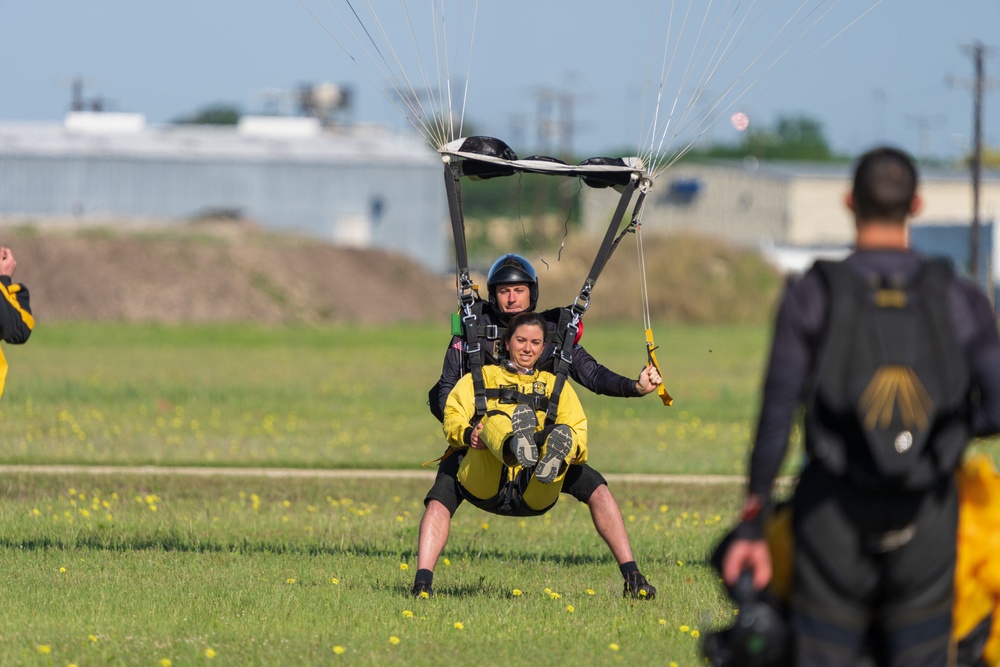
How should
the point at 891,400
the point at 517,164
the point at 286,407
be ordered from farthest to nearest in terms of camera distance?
the point at 286,407 < the point at 517,164 < the point at 891,400

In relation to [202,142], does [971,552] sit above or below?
below

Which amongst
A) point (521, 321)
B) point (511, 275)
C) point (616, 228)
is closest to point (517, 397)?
point (521, 321)

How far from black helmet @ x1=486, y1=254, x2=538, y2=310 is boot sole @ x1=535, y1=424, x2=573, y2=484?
3.54ft

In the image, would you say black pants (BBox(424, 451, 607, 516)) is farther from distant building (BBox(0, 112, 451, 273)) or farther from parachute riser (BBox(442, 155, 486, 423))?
distant building (BBox(0, 112, 451, 273))

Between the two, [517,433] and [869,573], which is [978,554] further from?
[517,433]

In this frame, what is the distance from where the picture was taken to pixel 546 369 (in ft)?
27.0

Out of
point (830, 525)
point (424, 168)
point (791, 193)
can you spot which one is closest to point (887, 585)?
Result: point (830, 525)

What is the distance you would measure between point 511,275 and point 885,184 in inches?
155

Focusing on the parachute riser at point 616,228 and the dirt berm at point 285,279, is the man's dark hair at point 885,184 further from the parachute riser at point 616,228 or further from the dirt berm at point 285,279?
the dirt berm at point 285,279

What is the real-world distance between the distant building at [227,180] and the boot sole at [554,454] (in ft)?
209

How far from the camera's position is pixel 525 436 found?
7598 millimetres

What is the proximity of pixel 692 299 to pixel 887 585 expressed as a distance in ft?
187

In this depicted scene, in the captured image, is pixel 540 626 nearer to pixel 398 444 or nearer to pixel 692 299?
pixel 398 444

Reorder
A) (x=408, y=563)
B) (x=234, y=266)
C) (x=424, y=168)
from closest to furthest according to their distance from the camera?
(x=408, y=563) → (x=234, y=266) → (x=424, y=168)
